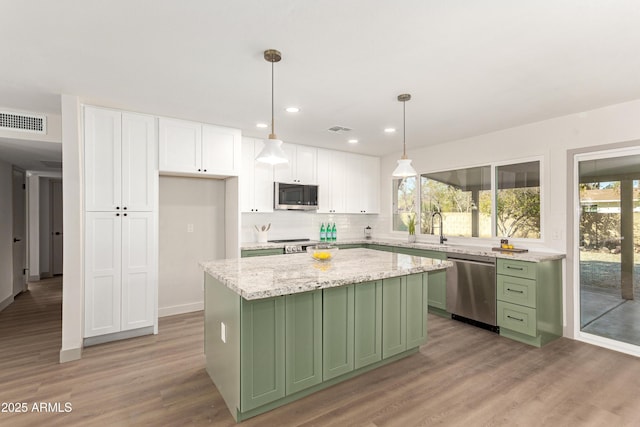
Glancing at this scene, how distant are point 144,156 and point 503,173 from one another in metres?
4.34

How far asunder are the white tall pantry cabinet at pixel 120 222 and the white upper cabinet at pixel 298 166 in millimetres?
1774

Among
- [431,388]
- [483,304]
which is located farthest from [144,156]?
[483,304]

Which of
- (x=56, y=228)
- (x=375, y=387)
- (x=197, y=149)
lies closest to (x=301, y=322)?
(x=375, y=387)

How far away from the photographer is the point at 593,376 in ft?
8.54

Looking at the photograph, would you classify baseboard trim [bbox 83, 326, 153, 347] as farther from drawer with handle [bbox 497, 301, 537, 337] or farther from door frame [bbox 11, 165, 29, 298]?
drawer with handle [bbox 497, 301, 537, 337]

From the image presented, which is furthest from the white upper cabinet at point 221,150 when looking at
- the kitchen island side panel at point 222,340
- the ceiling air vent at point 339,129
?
the kitchen island side panel at point 222,340

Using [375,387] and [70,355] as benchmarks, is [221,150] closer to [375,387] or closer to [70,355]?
[70,355]

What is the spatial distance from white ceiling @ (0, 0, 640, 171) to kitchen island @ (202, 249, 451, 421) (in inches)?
59.5

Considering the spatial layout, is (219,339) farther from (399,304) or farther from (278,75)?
(278,75)

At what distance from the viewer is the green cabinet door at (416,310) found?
282cm

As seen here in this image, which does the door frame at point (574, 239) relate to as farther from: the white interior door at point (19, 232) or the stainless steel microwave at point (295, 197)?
the white interior door at point (19, 232)

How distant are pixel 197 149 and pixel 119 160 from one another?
81 cm

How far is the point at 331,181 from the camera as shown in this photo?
17.2 ft

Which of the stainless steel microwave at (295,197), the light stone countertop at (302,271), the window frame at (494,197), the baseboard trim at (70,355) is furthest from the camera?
the stainless steel microwave at (295,197)
